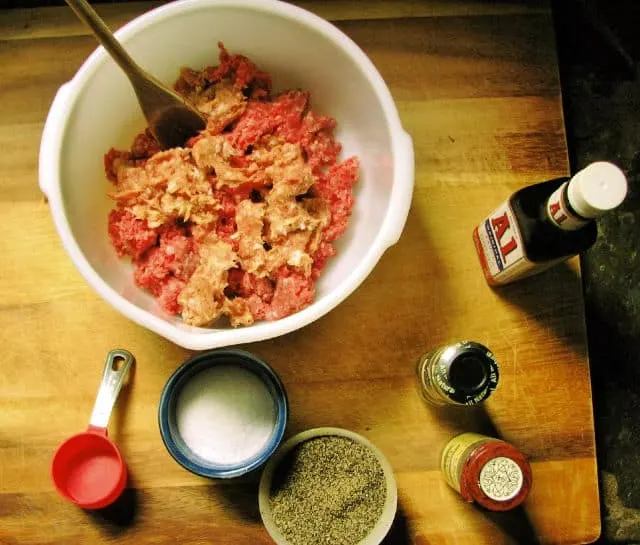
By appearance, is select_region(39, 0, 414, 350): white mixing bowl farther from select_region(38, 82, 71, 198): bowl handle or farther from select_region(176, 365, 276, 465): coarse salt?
select_region(176, 365, 276, 465): coarse salt

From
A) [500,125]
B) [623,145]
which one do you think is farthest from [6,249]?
[623,145]

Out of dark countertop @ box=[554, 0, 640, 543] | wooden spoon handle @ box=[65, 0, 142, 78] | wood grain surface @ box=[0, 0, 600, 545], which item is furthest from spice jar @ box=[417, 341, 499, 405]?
wooden spoon handle @ box=[65, 0, 142, 78]

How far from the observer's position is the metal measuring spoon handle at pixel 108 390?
1170 mm

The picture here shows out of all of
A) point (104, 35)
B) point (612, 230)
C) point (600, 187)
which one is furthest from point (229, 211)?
point (612, 230)

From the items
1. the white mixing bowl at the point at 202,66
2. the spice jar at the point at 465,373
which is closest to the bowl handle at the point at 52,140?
the white mixing bowl at the point at 202,66

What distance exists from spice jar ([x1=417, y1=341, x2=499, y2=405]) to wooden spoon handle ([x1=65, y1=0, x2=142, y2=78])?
2.14ft

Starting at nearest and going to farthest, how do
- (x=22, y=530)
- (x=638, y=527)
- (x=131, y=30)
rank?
(x=131, y=30)
(x=22, y=530)
(x=638, y=527)

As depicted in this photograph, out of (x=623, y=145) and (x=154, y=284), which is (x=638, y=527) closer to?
(x=623, y=145)

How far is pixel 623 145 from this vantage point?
1618 millimetres

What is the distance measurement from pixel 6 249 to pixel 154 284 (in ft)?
0.92

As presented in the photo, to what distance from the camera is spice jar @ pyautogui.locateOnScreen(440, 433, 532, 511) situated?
109cm

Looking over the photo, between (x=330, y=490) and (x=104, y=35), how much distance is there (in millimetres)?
806

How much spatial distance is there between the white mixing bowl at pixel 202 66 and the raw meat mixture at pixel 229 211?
0.10ft

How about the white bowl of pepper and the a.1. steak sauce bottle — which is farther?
the white bowl of pepper
